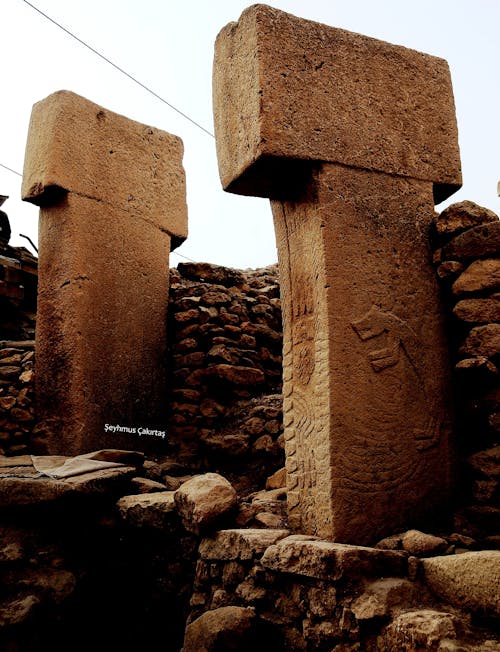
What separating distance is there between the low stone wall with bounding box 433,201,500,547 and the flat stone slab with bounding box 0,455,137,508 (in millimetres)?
1831

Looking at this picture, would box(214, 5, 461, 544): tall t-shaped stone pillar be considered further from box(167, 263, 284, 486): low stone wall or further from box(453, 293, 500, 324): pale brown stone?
box(167, 263, 284, 486): low stone wall

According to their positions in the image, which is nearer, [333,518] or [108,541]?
[333,518]

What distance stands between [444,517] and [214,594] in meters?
1.07

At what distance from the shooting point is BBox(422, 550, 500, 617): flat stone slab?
6.74 ft

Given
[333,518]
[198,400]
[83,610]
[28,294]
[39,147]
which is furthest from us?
[28,294]

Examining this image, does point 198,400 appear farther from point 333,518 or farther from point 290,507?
point 333,518

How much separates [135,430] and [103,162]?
1982 mm

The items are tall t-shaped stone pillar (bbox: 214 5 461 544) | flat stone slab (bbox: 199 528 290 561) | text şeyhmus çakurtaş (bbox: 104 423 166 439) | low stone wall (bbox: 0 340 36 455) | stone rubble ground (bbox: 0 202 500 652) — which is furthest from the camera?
text şeyhmus çakurtaş (bbox: 104 423 166 439)

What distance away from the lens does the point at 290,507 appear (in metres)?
2.98

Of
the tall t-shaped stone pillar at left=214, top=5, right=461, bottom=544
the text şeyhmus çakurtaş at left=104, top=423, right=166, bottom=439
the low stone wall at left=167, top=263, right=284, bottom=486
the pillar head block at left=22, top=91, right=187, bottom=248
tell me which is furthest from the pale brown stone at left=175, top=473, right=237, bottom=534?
the pillar head block at left=22, top=91, right=187, bottom=248

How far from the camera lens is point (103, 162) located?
191 inches

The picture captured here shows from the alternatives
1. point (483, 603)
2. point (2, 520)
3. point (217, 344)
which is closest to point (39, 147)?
point (217, 344)

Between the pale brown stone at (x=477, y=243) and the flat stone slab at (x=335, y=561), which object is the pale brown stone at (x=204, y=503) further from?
the pale brown stone at (x=477, y=243)

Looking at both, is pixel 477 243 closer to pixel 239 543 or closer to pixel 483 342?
pixel 483 342
